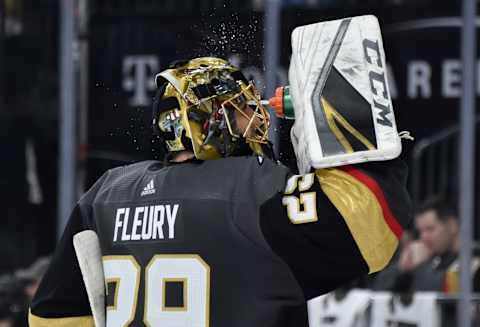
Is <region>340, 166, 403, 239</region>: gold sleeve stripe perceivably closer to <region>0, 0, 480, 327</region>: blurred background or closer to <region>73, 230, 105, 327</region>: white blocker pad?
<region>73, 230, 105, 327</region>: white blocker pad

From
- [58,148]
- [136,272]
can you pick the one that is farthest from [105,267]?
[58,148]

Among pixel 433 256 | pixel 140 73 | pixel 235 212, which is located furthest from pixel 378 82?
pixel 140 73

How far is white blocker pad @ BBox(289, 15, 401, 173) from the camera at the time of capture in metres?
2.71

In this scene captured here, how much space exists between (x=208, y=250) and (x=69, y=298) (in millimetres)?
464

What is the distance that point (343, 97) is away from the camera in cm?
276

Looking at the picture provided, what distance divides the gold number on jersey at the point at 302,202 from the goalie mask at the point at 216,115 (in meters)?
0.25

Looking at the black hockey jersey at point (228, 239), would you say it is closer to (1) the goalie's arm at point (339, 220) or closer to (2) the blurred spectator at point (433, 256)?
(1) the goalie's arm at point (339, 220)

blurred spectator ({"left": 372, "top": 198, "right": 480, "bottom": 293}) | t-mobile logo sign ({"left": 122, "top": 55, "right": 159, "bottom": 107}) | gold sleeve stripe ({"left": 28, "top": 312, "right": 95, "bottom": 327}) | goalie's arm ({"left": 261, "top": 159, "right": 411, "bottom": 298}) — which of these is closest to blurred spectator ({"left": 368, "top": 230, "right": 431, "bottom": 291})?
blurred spectator ({"left": 372, "top": 198, "right": 480, "bottom": 293})

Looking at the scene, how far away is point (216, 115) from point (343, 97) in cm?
39

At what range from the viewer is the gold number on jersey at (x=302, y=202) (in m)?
2.78

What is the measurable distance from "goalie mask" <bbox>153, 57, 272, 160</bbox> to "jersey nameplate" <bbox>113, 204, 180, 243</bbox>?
15cm

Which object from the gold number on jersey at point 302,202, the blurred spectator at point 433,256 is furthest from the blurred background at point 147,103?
the gold number on jersey at point 302,202

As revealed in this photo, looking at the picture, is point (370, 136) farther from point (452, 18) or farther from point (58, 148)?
point (58, 148)

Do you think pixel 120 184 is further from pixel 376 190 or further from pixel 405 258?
pixel 405 258
